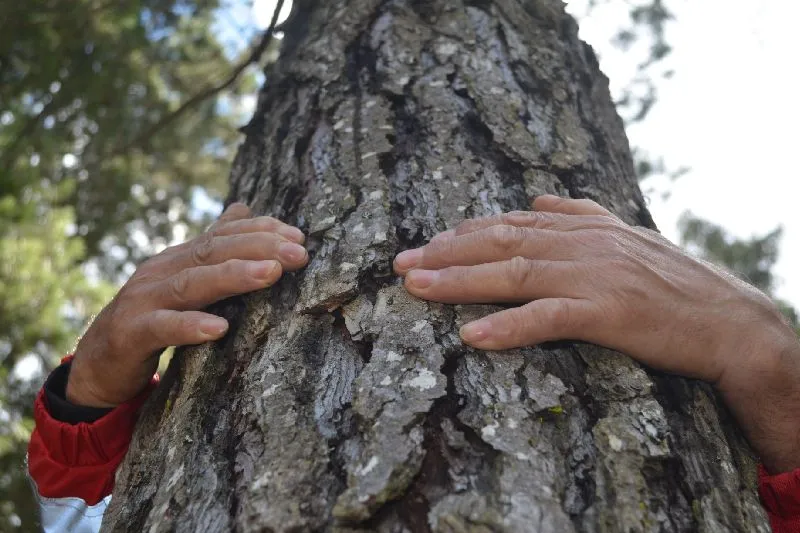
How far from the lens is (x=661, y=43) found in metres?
4.21

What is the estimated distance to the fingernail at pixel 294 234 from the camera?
1421 mm

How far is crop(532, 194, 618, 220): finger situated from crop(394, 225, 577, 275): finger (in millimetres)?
134

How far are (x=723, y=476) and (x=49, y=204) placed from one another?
575 centimetres

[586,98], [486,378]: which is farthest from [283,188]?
[586,98]

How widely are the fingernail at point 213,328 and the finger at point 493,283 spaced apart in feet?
1.43

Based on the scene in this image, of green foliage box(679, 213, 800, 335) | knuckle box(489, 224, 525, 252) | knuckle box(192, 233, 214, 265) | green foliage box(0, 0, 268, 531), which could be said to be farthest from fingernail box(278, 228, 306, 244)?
green foliage box(679, 213, 800, 335)

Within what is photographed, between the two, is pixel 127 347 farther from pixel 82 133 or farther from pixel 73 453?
pixel 82 133

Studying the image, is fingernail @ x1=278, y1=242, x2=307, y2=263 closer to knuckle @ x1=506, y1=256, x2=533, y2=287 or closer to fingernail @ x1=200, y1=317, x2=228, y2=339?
fingernail @ x1=200, y1=317, x2=228, y2=339

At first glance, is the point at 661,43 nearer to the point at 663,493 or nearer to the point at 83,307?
the point at 663,493

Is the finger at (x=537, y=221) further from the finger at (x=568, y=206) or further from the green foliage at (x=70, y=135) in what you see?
the green foliage at (x=70, y=135)

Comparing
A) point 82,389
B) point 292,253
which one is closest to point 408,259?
point 292,253

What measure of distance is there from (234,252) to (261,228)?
0.09 m

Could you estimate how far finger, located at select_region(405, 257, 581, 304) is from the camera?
123cm

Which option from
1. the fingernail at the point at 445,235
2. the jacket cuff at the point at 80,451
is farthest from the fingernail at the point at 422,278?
the jacket cuff at the point at 80,451
